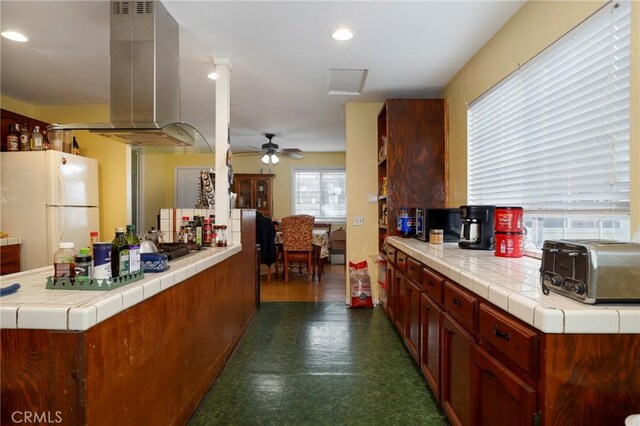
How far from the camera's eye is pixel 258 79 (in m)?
3.42

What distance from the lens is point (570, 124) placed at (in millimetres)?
1749

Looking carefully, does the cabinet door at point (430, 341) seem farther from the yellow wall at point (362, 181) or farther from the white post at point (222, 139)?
the yellow wall at point (362, 181)

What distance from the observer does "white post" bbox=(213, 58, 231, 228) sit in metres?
2.93

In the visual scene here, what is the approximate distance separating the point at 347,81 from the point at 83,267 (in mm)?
3016

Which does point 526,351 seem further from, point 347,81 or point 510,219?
point 347,81

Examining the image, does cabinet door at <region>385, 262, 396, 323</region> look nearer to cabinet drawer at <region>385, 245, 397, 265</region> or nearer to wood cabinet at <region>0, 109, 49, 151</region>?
cabinet drawer at <region>385, 245, 397, 265</region>

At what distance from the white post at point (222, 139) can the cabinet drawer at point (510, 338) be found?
216cm

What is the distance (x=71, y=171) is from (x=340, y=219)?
5.19 m

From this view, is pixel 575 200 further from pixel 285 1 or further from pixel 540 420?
pixel 285 1

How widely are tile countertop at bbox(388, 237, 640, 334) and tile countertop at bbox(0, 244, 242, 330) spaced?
1.27 m

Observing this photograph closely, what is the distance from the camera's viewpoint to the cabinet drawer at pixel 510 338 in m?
1.02

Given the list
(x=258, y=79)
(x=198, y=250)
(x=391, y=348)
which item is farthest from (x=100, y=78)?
(x=391, y=348)

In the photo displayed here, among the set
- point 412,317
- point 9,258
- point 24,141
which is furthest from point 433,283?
point 24,141

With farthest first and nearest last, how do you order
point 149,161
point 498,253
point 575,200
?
point 149,161 → point 498,253 → point 575,200
